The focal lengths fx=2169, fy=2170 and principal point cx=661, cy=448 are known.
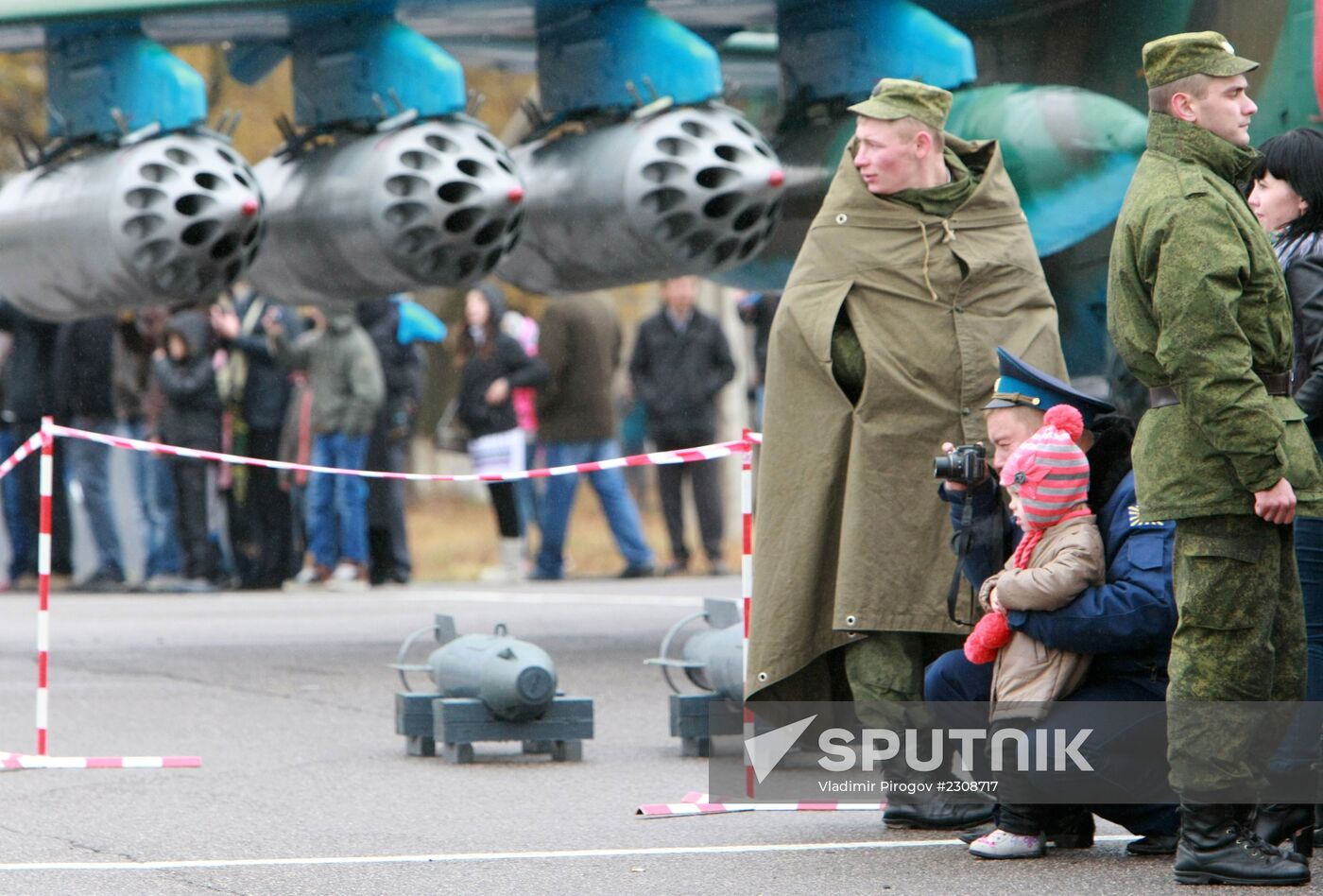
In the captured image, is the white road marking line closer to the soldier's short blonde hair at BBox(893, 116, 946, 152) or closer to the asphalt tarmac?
the asphalt tarmac

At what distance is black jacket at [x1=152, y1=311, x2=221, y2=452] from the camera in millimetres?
14562

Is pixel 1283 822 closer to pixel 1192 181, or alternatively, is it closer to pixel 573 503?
pixel 1192 181

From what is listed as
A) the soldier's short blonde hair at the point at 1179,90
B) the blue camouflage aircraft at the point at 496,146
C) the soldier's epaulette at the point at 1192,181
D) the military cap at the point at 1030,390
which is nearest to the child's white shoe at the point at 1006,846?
the military cap at the point at 1030,390

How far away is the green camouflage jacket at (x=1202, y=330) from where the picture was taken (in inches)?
182

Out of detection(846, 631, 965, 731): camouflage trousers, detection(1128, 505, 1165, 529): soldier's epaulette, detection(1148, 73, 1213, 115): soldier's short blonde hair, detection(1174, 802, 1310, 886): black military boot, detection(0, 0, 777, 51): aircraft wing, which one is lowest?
detection(1174, 802, 1310, 886): black military boot

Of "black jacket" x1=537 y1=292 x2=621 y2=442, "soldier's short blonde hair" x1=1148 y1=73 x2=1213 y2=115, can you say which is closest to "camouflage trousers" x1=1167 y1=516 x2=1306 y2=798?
"soldier's short blonde hair" x1=1148 y1=73 x2=1213 y2=115

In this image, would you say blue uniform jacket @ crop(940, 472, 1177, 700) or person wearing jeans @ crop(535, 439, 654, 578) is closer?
blue uniform jacket @ crop(940, 472, 1177, 700)

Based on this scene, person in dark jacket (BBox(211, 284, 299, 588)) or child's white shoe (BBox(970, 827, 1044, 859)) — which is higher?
person in dark jacket (BBox(211, 284, 299, 588))

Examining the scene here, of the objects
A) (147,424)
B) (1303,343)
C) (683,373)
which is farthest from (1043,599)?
(147,424)

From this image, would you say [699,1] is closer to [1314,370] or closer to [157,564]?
[1314,370]

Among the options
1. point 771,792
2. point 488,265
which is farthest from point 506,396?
point 771,792

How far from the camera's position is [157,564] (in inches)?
614

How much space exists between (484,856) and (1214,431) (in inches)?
81.8

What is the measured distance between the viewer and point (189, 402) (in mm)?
14641
